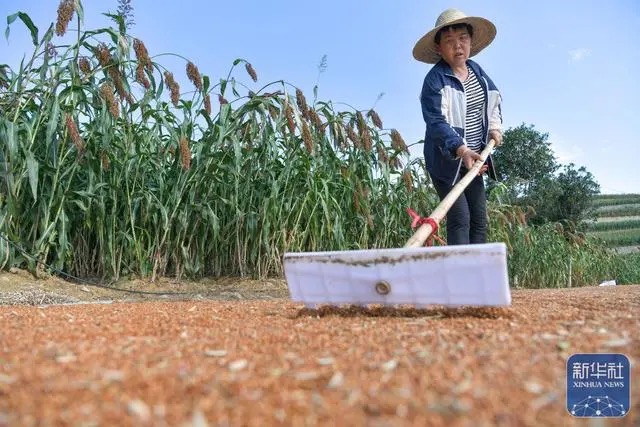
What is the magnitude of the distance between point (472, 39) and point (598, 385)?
243 cm

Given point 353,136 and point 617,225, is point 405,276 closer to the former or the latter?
point 353,136

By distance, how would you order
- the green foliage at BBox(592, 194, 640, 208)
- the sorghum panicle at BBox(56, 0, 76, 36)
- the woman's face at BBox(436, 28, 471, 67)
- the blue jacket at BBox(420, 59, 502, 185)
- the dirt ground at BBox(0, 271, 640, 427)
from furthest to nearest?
the green foliage at BBox(592, 194, 640, 208), the sorghum panicle at BBox(56, 0, 76, 36), the woman's face at BBox(436, 28, 471, 67), the blue jacket at BBox(420, 59, 502, 185), the dirt ground at BBox(0, 271, 640, 427)

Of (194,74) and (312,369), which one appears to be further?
(194,74)

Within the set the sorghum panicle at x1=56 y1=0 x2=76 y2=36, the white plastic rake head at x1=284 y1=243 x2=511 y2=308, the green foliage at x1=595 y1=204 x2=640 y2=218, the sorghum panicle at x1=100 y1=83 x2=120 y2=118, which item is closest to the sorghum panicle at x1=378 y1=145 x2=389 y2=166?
the sorghum panicle at x1=100 y1=83 x2=120 y2=118

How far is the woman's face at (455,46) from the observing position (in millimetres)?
2711

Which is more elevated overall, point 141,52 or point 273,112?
point 141,52

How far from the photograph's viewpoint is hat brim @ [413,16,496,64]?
2.75m

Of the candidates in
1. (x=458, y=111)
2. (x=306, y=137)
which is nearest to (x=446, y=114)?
(x=458, y=111)

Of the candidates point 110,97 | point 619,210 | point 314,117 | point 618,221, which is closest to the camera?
point 110,97

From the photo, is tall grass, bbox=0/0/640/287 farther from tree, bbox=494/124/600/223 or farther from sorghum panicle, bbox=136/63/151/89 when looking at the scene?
tree, bbox=494/124/600/223

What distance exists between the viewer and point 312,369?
1.05 metres

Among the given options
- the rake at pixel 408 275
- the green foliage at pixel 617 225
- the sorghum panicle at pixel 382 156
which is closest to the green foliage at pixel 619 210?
the green foliage at pixel 617 225

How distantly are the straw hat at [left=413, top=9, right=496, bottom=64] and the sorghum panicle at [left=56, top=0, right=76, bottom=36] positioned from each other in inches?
80.7

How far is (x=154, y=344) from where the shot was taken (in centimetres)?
136
